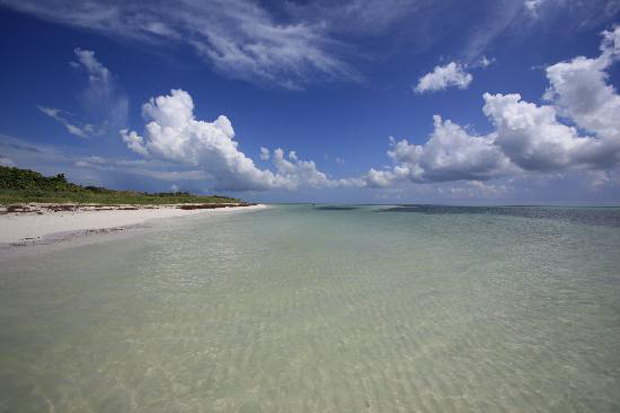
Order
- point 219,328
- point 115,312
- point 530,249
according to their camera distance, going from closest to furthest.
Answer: point 219,328 < point 115,312 < point 530,249

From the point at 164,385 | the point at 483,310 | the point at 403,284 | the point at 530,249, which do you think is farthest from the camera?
the point at 530,249

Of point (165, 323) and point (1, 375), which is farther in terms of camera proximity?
point (165, 323)

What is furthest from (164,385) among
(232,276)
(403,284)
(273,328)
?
(403,284)

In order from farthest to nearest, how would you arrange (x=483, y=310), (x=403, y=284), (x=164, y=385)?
(x=403, y=284) → (x=483, y=310) → (x=164, y=385)

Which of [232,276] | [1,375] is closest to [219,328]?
[1,375]

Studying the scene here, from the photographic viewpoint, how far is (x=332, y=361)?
5.29 meters

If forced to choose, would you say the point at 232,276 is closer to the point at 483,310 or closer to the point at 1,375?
the point at 1,375

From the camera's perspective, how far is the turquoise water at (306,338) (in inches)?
171

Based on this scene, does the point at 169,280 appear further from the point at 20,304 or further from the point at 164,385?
the point at 164,385

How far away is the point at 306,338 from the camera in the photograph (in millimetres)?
6113

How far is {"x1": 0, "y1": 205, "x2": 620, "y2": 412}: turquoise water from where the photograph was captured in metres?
4.34

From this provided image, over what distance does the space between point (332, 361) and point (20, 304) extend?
8449 mm

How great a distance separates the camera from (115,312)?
7.19 metres

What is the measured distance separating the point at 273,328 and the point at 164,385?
2.51m
